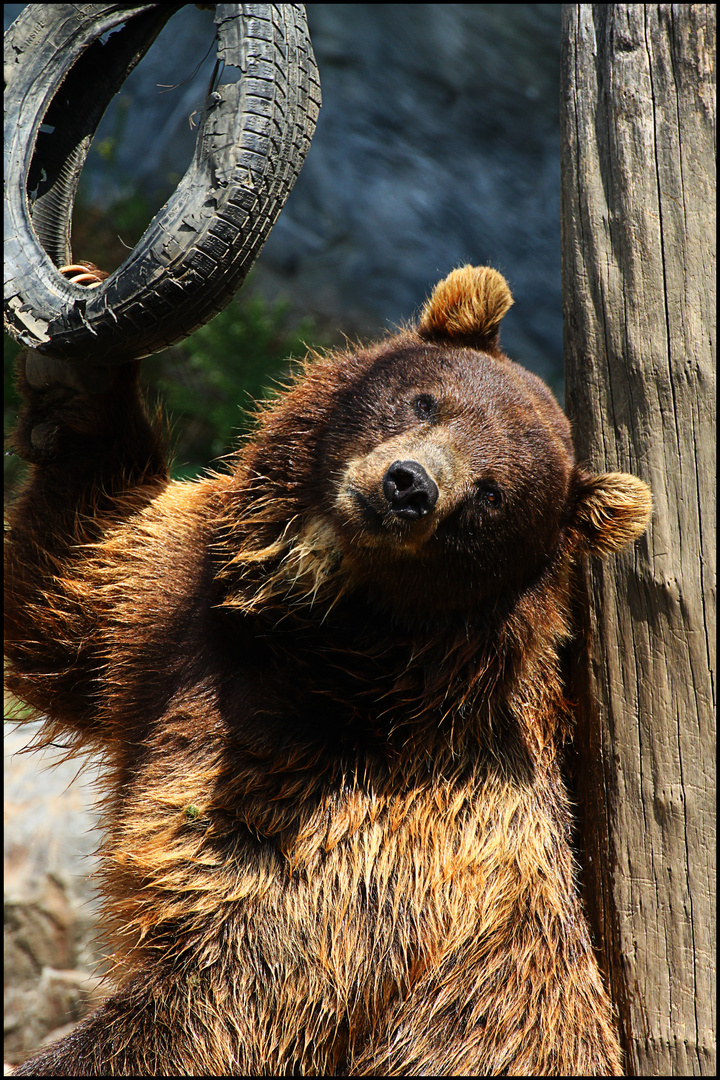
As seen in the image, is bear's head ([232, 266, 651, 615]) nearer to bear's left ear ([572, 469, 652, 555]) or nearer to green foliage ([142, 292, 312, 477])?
bear's left ear ([572, 469, 652, 555])

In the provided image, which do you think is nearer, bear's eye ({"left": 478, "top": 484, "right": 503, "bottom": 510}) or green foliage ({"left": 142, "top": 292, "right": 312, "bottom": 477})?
bear's eye ({"left": 478, "top": 484, "right": 503, "bottom": 510})

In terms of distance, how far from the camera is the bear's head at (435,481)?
9.83ft

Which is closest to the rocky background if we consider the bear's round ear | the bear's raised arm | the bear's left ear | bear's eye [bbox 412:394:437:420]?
the bear's round ear

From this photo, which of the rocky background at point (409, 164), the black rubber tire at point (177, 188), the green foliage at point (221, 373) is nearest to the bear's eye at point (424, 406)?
the black rubber tire at point (177, 188)

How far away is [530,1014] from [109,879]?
1636 mm

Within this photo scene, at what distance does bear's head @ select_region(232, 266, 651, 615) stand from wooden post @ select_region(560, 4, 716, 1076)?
225 millimetres

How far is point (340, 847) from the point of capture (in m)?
3.08

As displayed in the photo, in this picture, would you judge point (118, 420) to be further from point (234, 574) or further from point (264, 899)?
point (264, 899)

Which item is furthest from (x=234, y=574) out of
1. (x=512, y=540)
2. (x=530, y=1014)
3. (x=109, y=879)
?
(x=530, y=1014)

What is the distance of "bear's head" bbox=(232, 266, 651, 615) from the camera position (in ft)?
9.83

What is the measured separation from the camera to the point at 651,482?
10.5ft

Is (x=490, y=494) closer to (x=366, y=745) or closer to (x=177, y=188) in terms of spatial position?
(x=366, y=745)

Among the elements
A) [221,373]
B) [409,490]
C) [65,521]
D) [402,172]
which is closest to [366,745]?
[409,490]

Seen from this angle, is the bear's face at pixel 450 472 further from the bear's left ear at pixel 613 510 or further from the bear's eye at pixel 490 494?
the bear's left ear at pixel 613 510
